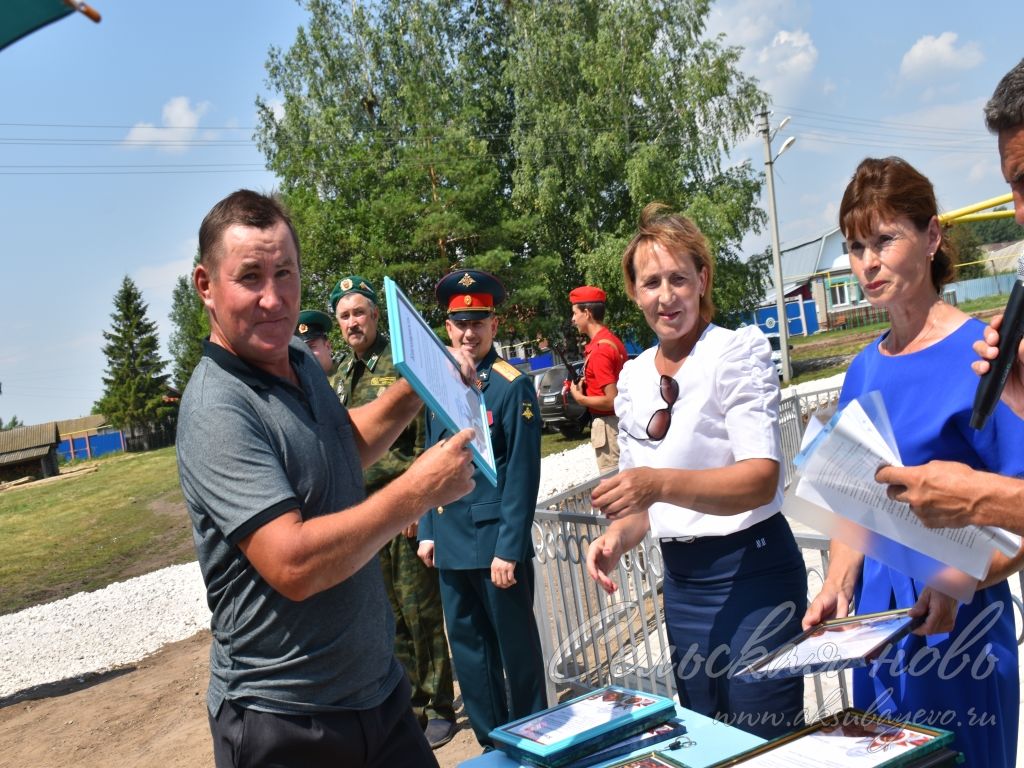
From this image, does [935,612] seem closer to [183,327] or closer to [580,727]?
[580,727]

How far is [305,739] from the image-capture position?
2.13 m

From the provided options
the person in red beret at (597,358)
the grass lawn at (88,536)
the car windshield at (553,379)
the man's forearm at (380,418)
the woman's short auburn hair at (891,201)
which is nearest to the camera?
the woman's short auburn hair at (891,201)

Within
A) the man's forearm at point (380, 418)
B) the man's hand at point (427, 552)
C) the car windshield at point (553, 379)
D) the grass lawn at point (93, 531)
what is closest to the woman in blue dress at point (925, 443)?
the man's forearm at point (380, 418)

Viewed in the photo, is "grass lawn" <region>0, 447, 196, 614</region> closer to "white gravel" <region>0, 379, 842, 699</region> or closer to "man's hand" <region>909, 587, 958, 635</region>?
→ "white gravel" <region>0, 379, 842, 699</region>

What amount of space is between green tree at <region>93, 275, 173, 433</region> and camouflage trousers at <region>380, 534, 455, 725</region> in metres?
62.0

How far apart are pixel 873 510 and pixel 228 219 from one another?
164cm

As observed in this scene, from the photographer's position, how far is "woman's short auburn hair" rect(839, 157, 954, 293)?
89.9 inches

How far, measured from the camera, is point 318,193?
32625 mm

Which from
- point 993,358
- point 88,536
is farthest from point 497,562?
point 88,536

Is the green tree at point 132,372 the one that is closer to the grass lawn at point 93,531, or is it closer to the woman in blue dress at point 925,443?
the grass lawn at point 93,531

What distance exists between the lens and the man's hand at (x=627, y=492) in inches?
87.0

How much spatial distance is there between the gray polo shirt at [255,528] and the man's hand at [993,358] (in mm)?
1449

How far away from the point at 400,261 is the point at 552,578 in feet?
78.0

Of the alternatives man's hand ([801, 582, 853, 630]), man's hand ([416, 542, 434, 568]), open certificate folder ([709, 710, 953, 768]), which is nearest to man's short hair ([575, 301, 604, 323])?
man's hand ([416, 542, 434, 568])
